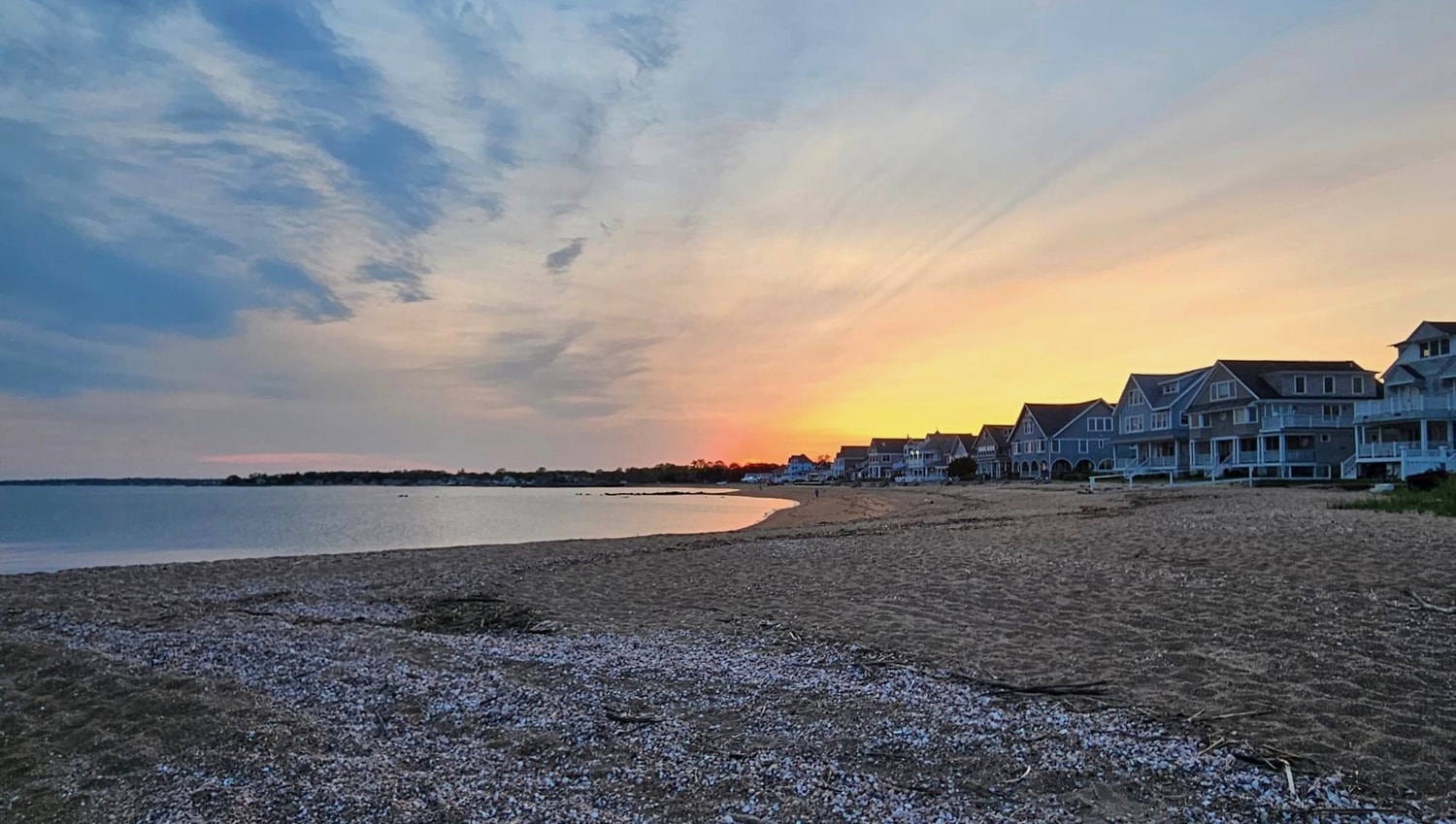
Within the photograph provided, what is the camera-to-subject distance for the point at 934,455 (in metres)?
116

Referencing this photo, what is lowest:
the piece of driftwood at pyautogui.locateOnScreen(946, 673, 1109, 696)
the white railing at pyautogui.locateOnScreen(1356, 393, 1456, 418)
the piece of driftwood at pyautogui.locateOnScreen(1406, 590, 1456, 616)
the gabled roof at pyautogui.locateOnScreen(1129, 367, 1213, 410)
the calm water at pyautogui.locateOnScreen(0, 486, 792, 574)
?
the calm water at pyautogui.locateOnScreen(0, 486, 792, 574)

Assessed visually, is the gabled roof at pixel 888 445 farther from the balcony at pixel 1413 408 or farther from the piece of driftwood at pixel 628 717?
the piece of driftwood at pixel 628 717

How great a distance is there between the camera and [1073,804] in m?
5.25

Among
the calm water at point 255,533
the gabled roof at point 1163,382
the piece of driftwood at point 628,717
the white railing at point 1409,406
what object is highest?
the gabled roof at point 1163,382

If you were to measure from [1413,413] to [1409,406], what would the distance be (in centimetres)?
55

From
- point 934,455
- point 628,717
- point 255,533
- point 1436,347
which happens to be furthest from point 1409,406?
point 934,455

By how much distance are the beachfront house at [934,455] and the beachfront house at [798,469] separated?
4839 cm

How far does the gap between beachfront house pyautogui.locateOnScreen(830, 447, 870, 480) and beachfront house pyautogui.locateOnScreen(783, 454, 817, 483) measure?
1390 cm

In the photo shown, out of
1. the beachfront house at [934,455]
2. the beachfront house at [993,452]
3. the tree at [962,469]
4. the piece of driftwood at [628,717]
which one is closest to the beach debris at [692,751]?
the piece of driftwood at [628,717]

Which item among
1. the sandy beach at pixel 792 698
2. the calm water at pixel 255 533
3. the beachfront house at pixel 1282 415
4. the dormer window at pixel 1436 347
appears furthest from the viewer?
the beachfront house at pixel 1282 415

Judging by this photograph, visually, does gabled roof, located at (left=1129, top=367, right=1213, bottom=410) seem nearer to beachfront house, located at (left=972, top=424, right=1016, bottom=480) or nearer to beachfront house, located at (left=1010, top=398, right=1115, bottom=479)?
beachfront house, located at (left=1010, top=398, right=1115, bottom=479)

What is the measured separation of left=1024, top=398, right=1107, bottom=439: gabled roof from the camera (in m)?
81.4

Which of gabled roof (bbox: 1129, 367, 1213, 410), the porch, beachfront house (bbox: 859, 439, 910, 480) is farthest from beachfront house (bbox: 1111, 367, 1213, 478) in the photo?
beachfront house (bbox: 859, 439, 910, 480)

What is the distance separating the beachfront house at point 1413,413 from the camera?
4131 cm
